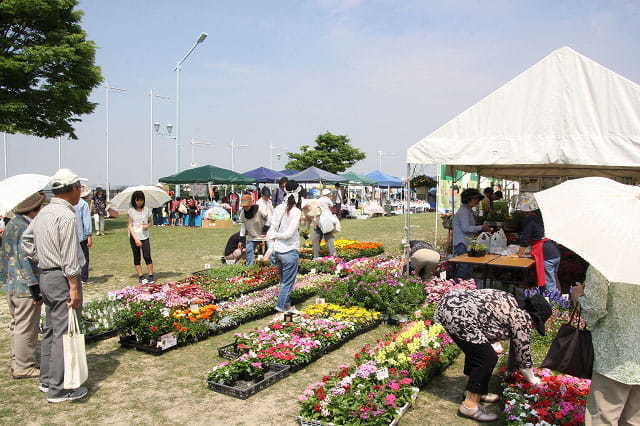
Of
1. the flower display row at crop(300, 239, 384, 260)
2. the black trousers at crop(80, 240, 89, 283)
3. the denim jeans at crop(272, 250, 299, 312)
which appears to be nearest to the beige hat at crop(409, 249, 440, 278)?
the denim jeans at crop(272, 250, 299, 312)

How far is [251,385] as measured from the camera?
505cm

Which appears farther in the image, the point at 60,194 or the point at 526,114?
the point at 526,114

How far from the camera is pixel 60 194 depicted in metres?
4.77

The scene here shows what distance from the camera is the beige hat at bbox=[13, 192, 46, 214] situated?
525cm

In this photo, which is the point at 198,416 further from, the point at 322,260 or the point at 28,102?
the point at 28,102

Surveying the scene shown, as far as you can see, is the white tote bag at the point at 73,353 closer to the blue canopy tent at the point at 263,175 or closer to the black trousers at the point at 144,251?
the black trousers at the point at 144,251

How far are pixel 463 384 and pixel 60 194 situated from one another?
457 centimetres

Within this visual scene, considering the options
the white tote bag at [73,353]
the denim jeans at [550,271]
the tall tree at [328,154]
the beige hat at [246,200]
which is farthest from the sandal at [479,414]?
the tall tree at [328,154]

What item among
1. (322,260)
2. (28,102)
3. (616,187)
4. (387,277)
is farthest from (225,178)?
(616,187)

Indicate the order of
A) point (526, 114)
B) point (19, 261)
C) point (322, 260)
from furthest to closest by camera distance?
point (322, 260) → point (526, 114) → point (19, 261)

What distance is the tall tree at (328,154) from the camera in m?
54.9

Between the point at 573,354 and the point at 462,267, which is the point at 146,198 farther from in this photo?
the point at 573,354

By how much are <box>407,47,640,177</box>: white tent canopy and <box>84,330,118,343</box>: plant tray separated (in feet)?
17.9

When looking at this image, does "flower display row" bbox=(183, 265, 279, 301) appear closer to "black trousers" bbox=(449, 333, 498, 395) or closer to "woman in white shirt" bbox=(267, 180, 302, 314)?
"woman in white shirt" bbox=(267, 180, 302, 314)
